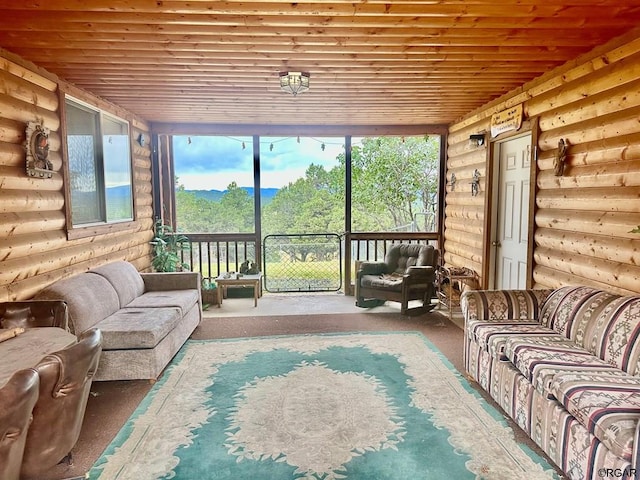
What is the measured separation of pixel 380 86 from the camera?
4.12 meters

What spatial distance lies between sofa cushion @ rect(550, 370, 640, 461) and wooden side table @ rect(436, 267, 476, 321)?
9.23 feet

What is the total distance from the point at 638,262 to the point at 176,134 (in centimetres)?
561

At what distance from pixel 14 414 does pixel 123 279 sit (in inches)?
117

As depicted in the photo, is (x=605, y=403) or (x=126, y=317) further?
(x=126, y=317)

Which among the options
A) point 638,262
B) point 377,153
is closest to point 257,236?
point 377,153

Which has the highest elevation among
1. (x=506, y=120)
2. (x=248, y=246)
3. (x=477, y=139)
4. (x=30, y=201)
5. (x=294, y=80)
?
(x=294, y=80)

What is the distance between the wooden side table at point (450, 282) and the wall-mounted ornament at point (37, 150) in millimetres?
4294

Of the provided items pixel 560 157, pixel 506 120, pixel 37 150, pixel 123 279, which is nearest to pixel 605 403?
pixel 560 157

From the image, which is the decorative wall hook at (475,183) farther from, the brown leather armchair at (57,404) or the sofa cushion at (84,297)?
the brown leather armchair at (57,404)

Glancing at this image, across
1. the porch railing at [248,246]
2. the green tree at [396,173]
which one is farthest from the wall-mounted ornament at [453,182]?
the green tree at [396,173]

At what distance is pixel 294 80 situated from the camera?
11.8ft

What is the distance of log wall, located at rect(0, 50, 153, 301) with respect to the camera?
118 inches

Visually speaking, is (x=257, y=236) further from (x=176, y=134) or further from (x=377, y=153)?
(x=377, y=153)

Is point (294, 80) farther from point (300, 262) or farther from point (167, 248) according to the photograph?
point (300, 262)
